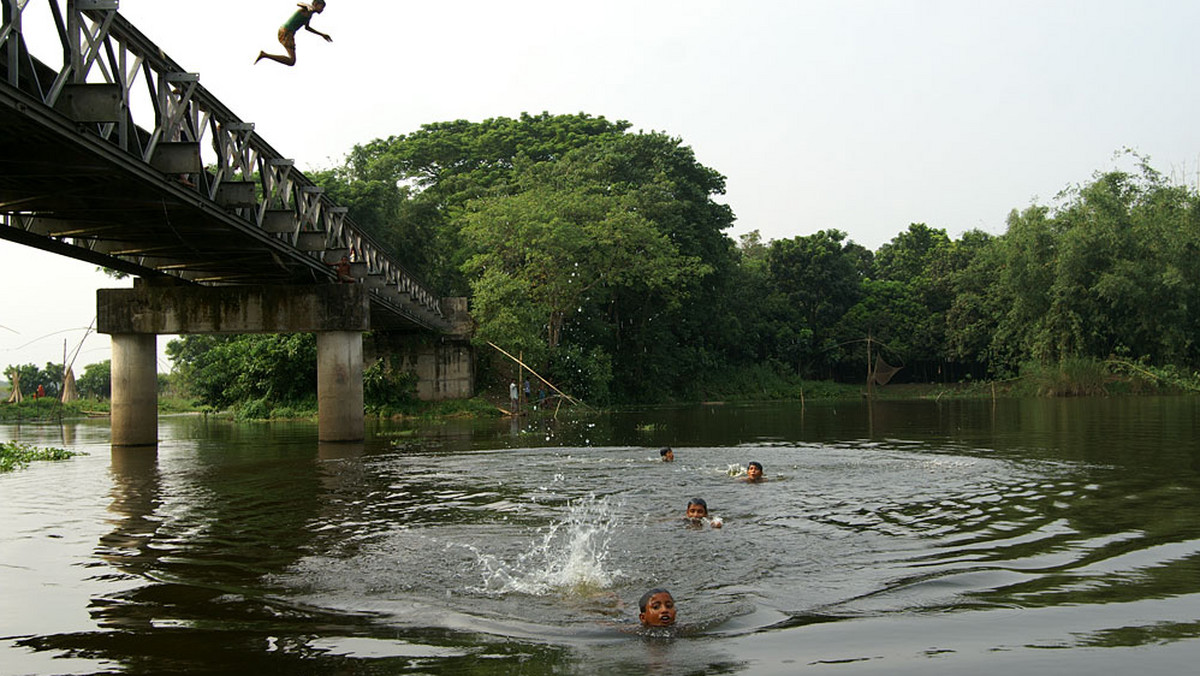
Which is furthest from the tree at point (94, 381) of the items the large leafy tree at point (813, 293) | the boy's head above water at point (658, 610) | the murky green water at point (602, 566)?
the boy's head above water at point (658, 610)

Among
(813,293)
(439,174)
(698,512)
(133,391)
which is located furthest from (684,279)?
(698,512)

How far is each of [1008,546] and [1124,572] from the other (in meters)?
1.53

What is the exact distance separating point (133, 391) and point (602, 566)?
2106cm

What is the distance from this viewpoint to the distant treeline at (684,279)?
49312 millimetres

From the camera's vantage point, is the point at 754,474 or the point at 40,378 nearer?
the point at 754,474

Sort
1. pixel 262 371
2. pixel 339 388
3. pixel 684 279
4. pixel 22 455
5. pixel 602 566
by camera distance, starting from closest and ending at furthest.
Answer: pixel 602 566 < pixel 22 455 < pixel 339 388 < pixel 262 371 < pixel 684 279

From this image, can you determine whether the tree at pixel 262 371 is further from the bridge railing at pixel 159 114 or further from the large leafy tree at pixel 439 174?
the bridge railing at pixel 159 114

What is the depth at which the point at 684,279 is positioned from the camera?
54656 millimetres

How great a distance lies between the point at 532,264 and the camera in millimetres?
49031

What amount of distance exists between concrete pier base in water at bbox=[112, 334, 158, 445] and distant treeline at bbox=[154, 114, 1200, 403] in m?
16.0

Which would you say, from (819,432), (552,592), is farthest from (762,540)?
(819,432)

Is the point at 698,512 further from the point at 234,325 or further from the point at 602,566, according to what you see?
the point at 234,325

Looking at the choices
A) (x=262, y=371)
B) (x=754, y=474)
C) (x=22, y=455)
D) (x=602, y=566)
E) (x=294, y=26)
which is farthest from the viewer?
(x=262, y=371)

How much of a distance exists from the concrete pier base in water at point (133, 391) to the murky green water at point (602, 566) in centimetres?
659
